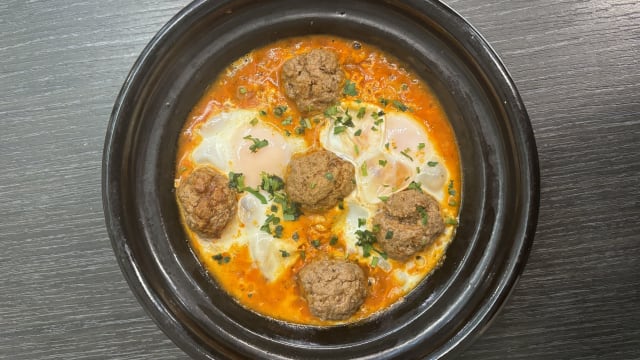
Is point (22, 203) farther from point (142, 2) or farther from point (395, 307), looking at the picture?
point (395, 307)

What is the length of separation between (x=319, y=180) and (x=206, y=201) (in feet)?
1.83

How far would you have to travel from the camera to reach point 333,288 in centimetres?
236

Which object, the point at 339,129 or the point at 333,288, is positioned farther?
the point at 339,129

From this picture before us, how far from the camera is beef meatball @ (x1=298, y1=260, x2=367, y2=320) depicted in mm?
2373

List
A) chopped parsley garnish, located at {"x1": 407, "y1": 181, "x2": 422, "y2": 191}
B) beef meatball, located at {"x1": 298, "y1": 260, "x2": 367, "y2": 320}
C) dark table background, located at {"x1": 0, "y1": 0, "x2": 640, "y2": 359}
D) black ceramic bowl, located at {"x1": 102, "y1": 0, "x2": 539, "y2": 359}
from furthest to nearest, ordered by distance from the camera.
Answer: dark table background, located at {"x1": 0, "y1": 0, "x2": 640, "y2": 359} < chopped parsley garnish, located at {"x1": 407, "y1": 181, "x2": 422, "y2": 191} < beef meatball, located at {"x1": 298, "y1": 260, "x2": 367, "y2": 320} < black ceramic bowl, located at {"x1": 102, "y1": 0, "x2": 539, "y2": 359}

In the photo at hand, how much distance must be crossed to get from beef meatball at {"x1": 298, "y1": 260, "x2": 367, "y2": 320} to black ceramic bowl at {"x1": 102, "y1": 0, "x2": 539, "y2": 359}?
17cm

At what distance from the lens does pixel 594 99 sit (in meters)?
2.66

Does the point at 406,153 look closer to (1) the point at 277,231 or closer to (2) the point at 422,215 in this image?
(2) the point at 422,215

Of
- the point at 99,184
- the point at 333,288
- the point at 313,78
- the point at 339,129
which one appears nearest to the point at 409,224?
the point at 333,288

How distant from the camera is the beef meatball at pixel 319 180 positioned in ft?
7.81

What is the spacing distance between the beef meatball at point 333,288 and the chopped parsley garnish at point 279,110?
2.58 ft

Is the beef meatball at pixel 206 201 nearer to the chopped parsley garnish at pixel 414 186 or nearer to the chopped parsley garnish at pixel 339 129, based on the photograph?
the chopped parsley garnish at pixel 339 129

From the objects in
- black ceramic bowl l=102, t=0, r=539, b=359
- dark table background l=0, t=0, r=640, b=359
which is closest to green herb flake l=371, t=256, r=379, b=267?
black ceramic bowl l=102, t=0, r=539, b=359

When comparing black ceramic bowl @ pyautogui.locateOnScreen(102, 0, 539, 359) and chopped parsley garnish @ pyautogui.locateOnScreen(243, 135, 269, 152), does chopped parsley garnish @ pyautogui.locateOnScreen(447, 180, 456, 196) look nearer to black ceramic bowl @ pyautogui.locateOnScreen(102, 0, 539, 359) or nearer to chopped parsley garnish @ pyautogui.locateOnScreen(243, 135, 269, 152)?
black ceramic bowl @ pyautogui.locateOnScreen(102, 0, 539, 359)
